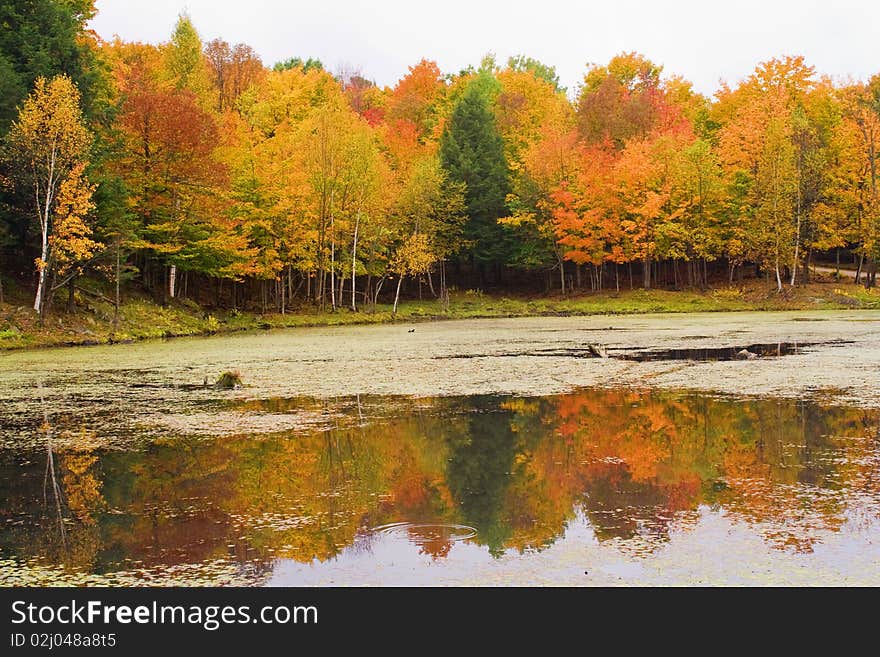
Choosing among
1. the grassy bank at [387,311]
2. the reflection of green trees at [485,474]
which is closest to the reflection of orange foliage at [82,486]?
the reflection of green trees at [485,474]

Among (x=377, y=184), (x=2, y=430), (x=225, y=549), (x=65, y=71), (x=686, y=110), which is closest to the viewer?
(x=225, y=549)

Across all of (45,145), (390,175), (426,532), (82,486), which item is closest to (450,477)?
(426,532)

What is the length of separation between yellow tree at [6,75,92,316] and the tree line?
0.09 meters

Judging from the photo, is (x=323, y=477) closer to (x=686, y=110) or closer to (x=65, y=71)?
(x=65, y=71)

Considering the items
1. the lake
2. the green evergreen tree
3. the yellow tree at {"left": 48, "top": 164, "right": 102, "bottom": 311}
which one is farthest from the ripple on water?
the green evergreen tree

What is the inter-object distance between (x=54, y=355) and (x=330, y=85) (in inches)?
1638

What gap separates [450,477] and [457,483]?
28cm

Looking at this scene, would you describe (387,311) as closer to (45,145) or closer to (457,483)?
(45,145)

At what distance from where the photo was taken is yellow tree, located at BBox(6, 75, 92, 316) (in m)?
29.1

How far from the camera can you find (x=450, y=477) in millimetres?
8492

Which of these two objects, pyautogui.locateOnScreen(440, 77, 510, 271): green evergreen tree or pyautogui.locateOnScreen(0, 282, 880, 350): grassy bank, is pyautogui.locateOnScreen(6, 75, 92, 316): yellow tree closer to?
pyautogui.locateOnScreen(0, 282, 880, 350): grassy bank
